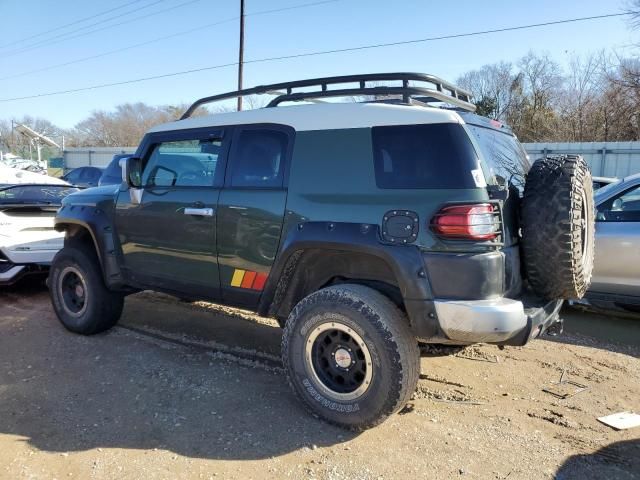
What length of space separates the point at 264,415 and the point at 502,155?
238cm

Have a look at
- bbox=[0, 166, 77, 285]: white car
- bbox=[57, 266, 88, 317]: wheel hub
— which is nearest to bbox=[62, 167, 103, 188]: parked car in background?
bbox=[0, 166, 77, 285]: white car

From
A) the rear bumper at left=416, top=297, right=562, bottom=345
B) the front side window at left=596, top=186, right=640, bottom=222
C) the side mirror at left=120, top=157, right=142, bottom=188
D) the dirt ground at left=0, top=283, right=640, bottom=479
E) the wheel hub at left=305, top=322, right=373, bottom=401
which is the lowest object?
the dirt ground at left=0, top=283, right=640, bottom=479

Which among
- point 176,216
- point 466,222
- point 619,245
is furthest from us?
point 619,245

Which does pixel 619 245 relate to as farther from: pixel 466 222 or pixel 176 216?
pixel 176 216

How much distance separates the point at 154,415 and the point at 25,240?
3.87 metres

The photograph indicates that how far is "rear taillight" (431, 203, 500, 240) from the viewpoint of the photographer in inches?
115

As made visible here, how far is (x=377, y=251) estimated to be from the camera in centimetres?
310

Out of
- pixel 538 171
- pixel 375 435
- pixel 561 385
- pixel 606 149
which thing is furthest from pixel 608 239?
pixel 606 149

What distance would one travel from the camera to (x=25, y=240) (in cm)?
629

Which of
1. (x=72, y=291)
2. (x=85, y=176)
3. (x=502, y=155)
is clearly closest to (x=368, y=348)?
(x=502, y=155)

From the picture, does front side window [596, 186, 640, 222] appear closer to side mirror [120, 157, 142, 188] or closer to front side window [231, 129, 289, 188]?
front side window [231, 129, 289, 188]

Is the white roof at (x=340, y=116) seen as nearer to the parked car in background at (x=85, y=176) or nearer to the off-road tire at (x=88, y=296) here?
the off-road tire at (x=88, y=296)

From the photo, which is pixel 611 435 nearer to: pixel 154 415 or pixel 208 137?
pixel 154 415

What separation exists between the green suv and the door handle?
15 mm
